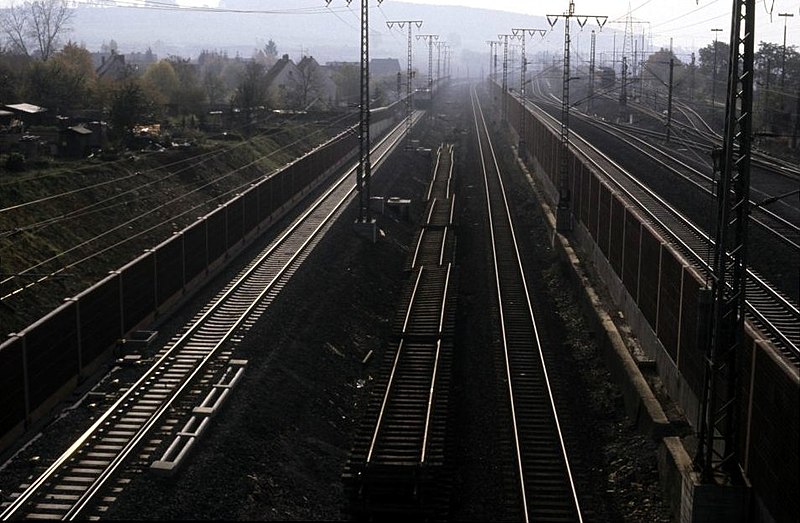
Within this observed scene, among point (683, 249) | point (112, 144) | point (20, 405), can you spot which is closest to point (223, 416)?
point (20, 405)

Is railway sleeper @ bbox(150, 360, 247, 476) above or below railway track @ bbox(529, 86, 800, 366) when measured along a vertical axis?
below

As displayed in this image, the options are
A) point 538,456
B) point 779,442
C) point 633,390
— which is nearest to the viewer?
point 779,442

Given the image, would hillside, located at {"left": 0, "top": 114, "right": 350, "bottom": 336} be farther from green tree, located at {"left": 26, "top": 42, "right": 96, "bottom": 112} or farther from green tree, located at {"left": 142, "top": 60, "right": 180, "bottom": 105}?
green tree, located at {"left": 142, "top": 60, "right": 180, "bottom": 105}

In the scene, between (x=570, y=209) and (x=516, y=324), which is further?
(x=570, y=209)

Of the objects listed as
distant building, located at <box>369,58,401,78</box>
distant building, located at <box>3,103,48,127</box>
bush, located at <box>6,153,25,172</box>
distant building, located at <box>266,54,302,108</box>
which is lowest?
bush, located at <box>6,153,25,172</box>

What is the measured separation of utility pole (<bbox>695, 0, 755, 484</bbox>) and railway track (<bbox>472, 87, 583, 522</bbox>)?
1.80 m

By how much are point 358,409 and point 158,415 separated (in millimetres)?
3592

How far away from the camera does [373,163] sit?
39.2m

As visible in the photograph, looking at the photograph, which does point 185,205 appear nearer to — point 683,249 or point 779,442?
point 683,249

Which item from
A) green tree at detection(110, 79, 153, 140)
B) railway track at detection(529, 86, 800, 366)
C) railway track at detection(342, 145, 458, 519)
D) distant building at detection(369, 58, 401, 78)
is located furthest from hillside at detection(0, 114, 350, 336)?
distant building at detection(369, 58, 401, 78)

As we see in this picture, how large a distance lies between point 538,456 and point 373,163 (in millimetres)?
27887

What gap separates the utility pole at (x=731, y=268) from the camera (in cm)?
941

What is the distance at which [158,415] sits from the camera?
38.1 feet

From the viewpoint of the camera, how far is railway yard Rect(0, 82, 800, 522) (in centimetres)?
1050
